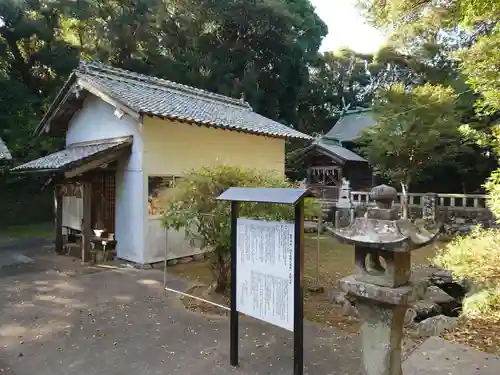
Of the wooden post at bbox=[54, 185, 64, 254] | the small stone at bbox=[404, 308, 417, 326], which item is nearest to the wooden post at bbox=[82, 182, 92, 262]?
the wooden post at bbox=[54, 185, 64, 254]

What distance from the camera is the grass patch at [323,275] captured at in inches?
257

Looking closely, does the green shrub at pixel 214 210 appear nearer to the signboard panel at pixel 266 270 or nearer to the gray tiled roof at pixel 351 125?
the signboard panel at pixel 266 270

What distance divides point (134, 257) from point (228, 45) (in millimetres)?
17878

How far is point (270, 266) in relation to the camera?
4.07m

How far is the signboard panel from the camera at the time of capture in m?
3.89

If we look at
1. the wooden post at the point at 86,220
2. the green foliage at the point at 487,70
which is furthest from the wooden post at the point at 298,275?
the wooden post at the point at 86,220

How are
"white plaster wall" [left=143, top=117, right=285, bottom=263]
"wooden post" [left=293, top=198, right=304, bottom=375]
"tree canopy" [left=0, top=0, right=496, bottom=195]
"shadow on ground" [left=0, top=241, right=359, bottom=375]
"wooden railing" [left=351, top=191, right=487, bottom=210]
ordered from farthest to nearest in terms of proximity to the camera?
1. "tree canopy" [left=0, top=0, right=496, bottom=195]
2. "wooden railing" [left=351, top=191, right=487, bottom=210]
3. "white plaster wall" [left=143, top=117, right=285, bottom=263]
4. "shadow on ground" [left=0, top=241, right=359, bottom=375]
5. "wooden post" [left=293, top=198, right=304, bottom=375]

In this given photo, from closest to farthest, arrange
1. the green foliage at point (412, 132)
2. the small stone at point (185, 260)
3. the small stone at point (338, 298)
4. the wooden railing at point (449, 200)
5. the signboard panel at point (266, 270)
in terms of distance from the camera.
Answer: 1. the signboard panel at point (266, 270)
2. the small stone at point (338, 298)
3. the small stone at point (185, 260)
4. the wooden railing at point (449, 200)
5. the green foliage at point (412, 132)

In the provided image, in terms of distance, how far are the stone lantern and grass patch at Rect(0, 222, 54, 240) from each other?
14.0 metres

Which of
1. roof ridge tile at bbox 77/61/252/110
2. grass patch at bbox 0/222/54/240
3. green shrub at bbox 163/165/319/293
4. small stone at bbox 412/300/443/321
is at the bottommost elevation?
small stone at bbox 412/300/443/321

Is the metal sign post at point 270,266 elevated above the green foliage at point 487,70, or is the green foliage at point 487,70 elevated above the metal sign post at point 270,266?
the green foliage at point 487,70

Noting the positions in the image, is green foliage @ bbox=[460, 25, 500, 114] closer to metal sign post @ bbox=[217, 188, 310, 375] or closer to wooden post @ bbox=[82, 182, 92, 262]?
metal sign post @ bbox=[217, 188, 310, 375]

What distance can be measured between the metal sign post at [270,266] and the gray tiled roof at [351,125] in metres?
19.9

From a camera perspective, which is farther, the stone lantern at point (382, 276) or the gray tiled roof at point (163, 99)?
the gray tiled roof at point (163, 99)
